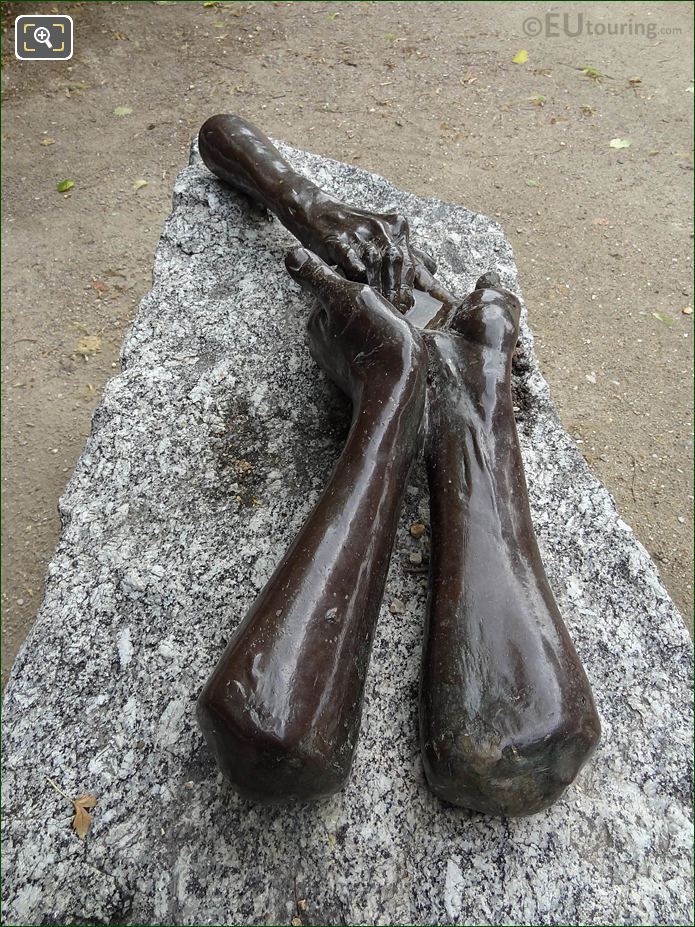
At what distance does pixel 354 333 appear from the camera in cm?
203

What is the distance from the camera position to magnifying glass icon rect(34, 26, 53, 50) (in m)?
5.73

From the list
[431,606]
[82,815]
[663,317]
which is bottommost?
[663,317]

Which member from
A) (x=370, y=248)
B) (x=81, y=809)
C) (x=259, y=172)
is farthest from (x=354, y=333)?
(x=81, y=809)

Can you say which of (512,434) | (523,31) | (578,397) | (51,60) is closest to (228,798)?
(512,434)

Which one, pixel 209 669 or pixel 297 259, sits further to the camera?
pixel 297 259


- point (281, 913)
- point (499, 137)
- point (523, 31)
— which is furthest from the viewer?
point (523, 31)

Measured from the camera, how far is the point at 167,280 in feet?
9.19

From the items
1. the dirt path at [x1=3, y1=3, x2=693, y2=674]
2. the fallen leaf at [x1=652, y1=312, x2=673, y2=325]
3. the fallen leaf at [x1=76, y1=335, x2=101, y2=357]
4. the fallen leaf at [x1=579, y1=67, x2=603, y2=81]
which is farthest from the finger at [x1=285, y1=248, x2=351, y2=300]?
the fallen leaf at [x1=579, y1=67, x2=603, y2=81]

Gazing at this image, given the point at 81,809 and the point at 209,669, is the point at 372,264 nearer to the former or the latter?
the point at 209,669

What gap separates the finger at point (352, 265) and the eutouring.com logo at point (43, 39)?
4.83m

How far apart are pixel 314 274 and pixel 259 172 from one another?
2.58 ft

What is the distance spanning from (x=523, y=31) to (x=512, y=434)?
5.74 m

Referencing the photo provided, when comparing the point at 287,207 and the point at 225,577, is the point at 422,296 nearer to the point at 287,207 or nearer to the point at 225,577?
the point at 287,207
